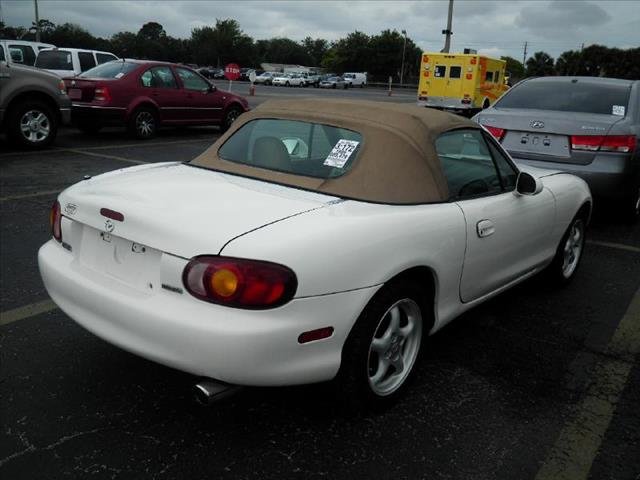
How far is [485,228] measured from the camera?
3.25 metres

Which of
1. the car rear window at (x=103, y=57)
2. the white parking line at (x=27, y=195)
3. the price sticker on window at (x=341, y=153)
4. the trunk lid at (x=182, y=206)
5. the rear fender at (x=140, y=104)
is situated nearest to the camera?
the trunk lid at (x=182, y=206)

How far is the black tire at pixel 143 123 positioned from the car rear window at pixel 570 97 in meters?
7.37

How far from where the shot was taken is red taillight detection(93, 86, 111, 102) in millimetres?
11227

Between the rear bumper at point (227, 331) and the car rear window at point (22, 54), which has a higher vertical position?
the car rear window at point (22, 54)

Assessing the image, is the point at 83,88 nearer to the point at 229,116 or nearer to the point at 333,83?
the point at 229,116

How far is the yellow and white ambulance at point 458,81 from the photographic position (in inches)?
854

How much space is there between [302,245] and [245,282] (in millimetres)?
265

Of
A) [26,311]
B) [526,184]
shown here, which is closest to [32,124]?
[26,311]

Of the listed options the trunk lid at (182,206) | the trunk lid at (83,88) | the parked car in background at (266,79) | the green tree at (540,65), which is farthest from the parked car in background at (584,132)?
the green tree at (540,65)

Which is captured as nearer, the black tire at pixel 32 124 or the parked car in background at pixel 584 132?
the parked car in background at pixel 584 132

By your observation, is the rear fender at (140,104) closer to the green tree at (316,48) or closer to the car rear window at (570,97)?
the car rear window at (570,97)

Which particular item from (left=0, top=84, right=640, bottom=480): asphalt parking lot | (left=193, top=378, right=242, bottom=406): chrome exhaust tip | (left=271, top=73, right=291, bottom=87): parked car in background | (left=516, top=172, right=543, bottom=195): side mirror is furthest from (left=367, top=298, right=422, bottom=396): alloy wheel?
(left=271, top=73, right=291, bottom=87): parked car in background

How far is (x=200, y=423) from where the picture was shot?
2.72 m

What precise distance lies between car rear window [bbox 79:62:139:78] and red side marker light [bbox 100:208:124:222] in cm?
980
